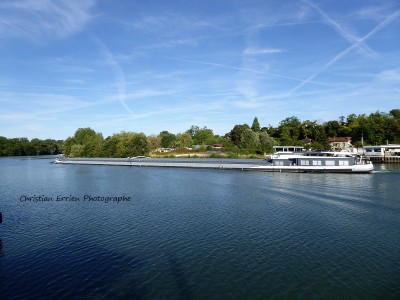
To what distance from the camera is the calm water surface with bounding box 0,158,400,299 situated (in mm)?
17156

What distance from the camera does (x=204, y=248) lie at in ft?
75.9

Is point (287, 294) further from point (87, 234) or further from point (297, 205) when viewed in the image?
point (297, 205)

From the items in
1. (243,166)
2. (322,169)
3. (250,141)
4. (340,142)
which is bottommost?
(322,169)

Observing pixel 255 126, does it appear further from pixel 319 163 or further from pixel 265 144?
pixel 319 163

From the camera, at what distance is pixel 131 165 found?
10894 cm

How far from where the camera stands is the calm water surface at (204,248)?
17156mm

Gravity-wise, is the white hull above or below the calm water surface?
above

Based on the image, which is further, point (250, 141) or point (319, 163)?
point (250, 141)

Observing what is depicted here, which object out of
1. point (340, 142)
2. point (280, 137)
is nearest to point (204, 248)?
point (340, 142)

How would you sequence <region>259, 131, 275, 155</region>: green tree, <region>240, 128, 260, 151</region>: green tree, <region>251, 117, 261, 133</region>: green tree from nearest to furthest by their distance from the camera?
<region>259, 131, 275, 155</region>: green tree < <region>240, 128, 260, 151</region>: green tree < <region>251, 117, 261, 133</region>: green tree

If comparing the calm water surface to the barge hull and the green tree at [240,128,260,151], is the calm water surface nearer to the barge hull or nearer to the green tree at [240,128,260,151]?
the barge hull

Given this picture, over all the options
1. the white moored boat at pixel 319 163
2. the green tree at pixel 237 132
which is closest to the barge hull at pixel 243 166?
the white moored boat at pixel 319 163

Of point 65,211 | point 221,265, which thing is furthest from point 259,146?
point 221,265

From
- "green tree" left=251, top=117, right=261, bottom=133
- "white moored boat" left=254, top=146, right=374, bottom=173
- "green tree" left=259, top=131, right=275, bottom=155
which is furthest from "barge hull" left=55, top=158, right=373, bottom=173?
"green tree" left=251, top=117, right=261, bottom=133
